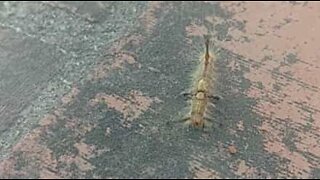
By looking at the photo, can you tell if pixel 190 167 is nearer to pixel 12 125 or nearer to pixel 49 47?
→ pixel 12 125

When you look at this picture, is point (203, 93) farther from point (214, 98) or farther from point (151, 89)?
point (151, 89)

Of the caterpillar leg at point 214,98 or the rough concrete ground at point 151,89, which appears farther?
the caterpillar leg at point 214,98

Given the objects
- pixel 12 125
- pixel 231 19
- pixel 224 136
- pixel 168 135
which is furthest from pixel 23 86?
pixel 231 19

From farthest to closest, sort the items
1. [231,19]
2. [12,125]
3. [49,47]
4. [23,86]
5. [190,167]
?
[231,19]
[49,47]
[23,86]
[12,125]
[190,167]

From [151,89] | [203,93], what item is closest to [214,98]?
[203,93]

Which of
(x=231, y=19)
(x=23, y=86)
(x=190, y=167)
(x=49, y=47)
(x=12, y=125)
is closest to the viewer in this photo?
(x=190, y=167)

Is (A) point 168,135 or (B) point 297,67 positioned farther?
(B) point 297,67

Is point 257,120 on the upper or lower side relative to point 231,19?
lower

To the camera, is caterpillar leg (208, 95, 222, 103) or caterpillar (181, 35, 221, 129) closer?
caterpillar (181, 35, 221, 129)
